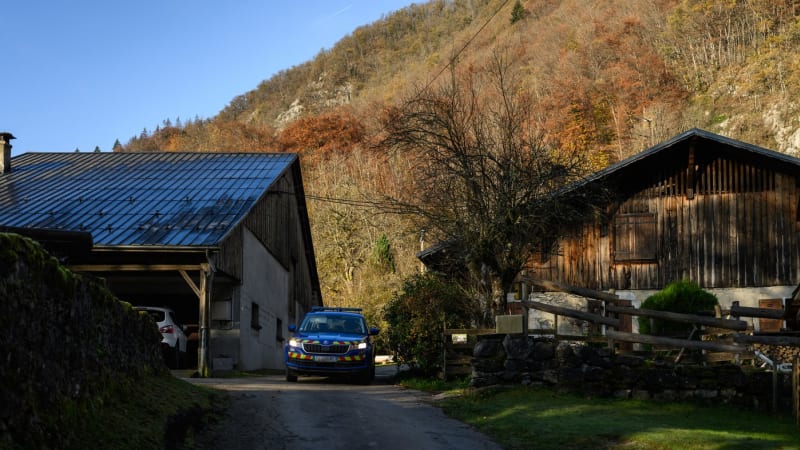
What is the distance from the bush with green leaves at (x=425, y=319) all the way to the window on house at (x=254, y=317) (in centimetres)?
722

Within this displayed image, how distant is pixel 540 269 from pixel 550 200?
11.5 feet

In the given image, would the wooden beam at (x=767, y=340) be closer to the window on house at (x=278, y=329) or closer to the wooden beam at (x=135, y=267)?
the wooden beam at (x=135, y=267)

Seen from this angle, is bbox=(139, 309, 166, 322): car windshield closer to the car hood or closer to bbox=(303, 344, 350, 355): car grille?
the car hood

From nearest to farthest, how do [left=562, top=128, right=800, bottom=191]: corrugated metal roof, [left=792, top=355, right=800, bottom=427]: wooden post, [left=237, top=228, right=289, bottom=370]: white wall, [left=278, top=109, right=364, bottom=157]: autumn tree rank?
[left=792, top=355, right=800, bottom=427]: wooden post → [left=562, top=128, right=800, bottom=191]: corrugated metal roof → [left=237, top=228, right=289, bottom=370]: white wall → [left=278, top=109, right=364, bottom=157]: autumn tree

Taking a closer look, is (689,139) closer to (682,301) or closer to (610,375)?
(682,301)

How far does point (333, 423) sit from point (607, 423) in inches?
155

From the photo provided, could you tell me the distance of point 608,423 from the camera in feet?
39.3

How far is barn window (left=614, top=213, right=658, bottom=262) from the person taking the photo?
25.2 metres

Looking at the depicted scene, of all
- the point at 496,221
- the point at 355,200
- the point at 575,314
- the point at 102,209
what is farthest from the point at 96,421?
the point at 355,200

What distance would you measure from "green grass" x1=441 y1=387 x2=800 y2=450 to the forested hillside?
17.6 metres

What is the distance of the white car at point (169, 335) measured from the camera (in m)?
23.5

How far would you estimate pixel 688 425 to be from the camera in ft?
39.6

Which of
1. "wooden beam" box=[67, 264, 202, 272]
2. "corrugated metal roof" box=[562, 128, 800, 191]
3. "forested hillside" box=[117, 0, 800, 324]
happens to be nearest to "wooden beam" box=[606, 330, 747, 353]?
"corrugated metal roof" box=[562, 128, 800, 191]

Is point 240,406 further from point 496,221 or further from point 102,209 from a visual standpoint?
point 102,209
